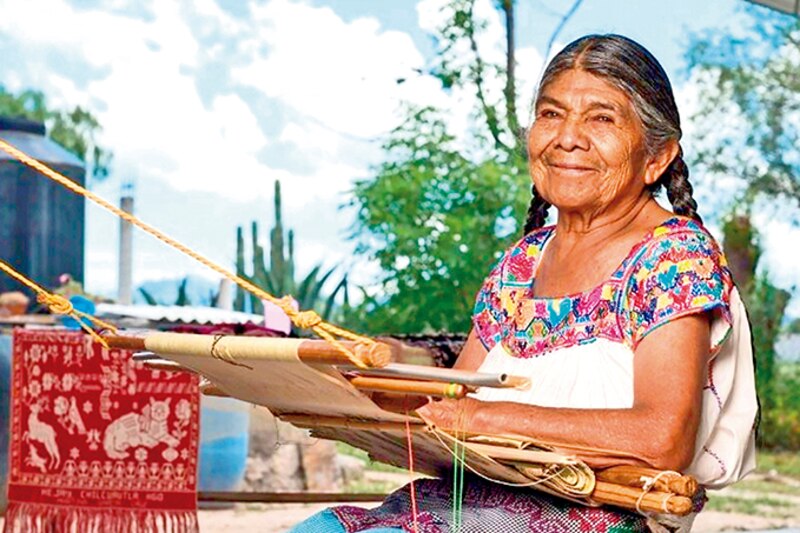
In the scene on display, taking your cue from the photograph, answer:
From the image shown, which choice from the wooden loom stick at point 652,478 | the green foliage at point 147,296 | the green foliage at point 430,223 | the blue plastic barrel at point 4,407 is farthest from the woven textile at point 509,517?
the green foliage at point 430,223

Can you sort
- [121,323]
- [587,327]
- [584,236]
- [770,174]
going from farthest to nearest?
[770,174] < [121,323] < [584,236] < [587,327]

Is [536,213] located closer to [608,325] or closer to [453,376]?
[608,325]

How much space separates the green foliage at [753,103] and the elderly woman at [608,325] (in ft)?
28.8

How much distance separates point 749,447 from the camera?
6.65 ft

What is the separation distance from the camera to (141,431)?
4.41 metres

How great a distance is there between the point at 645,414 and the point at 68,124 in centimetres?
706

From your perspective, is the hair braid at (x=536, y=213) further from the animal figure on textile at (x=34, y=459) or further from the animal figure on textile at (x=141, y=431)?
the animal figure on textile at (x=34, y=459)

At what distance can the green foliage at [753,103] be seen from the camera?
35.1ft

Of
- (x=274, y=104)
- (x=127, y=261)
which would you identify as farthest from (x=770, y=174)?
(x=127, y=261)

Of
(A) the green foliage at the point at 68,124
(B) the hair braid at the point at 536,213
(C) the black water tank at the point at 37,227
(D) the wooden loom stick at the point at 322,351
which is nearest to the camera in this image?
(D) the wooden loom stick at the point at 322,351

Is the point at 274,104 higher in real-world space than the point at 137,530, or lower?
higher

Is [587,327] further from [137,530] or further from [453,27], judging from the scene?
[453,27]

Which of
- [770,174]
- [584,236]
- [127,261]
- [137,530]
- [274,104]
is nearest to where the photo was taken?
[584,236]

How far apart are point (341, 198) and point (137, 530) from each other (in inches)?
199
